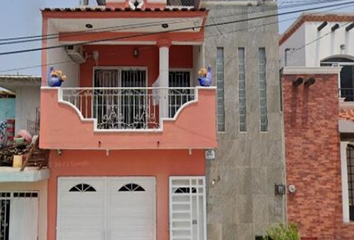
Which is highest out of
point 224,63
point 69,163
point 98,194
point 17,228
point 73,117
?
point 224,63

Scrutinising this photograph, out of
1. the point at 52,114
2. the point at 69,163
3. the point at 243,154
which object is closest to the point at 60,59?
the point at 52,114

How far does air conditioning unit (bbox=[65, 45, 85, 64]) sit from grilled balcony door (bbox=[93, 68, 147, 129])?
2.42 feet

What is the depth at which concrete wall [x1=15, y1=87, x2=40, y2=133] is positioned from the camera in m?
14.9

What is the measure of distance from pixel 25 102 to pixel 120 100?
14.2 feet

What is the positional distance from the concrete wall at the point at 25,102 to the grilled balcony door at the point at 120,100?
2.71 m

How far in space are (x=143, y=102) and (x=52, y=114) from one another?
3.05 metres

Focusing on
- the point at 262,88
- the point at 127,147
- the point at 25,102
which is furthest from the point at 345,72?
the point at 25,102

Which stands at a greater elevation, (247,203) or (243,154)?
(243,154)

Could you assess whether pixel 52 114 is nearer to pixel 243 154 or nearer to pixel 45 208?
pixel 45 208

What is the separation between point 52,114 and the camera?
10.7 meters

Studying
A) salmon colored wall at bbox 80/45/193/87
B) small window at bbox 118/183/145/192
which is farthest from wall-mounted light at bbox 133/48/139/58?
small window at bbox 118/183/145/192

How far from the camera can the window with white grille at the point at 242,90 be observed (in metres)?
12.2

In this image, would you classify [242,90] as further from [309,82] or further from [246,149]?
[309,82]

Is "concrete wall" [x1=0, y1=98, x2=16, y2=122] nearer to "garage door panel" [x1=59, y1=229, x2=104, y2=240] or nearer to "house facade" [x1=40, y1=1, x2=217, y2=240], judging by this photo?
"house facade" [x1=40, y1=1, x2=217, y2=240]
